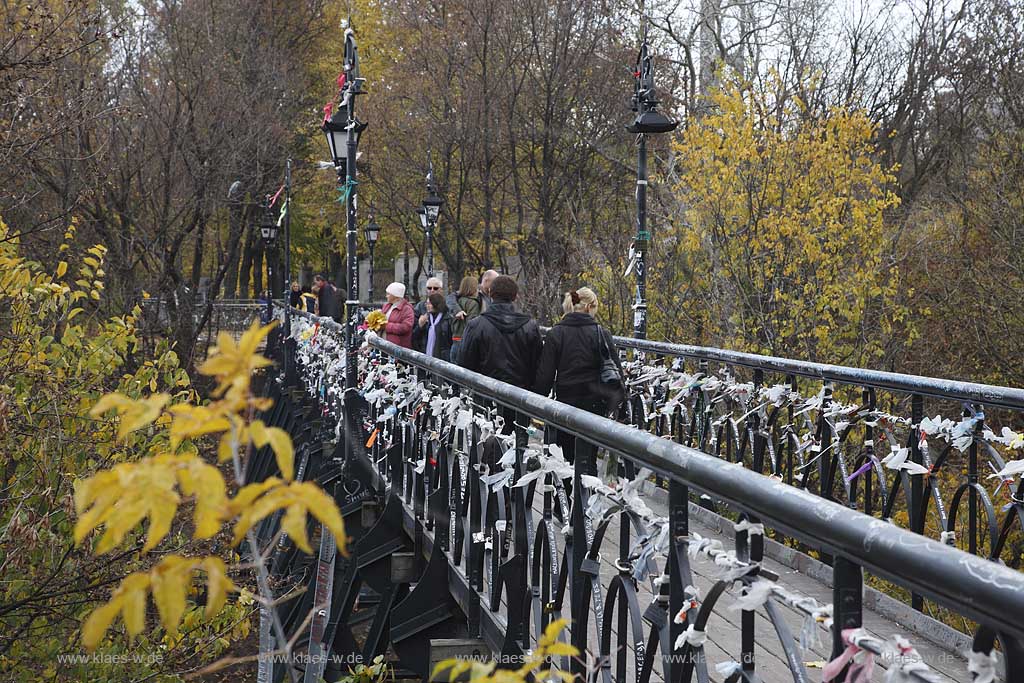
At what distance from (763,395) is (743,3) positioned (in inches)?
1068

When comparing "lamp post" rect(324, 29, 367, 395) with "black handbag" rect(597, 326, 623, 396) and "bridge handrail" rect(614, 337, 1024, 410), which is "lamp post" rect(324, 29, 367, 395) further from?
"bridge handrail" rect(614, 337, 1024, 410)

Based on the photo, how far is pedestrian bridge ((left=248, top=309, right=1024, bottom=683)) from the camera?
1.98 meters

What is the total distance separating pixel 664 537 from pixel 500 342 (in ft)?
16.4

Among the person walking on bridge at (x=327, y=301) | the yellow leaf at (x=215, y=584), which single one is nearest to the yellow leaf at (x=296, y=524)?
the yellow leaf at (x=215, y=584)

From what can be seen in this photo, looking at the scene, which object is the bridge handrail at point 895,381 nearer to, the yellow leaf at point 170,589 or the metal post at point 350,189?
the yellow leaf at point 170,589

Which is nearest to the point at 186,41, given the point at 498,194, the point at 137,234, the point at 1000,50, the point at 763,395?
the point at 137,234

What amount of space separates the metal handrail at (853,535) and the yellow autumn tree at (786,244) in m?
14.1

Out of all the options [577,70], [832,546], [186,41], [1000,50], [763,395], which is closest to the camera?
[832,546]

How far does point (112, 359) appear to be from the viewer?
358 inches

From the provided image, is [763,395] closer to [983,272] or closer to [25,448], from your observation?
[25,448]

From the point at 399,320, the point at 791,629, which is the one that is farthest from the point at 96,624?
the point at 399,320

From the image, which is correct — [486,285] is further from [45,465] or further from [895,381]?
[895,381]

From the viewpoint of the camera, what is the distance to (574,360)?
774cm

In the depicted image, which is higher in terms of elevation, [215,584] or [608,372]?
[215,584]
